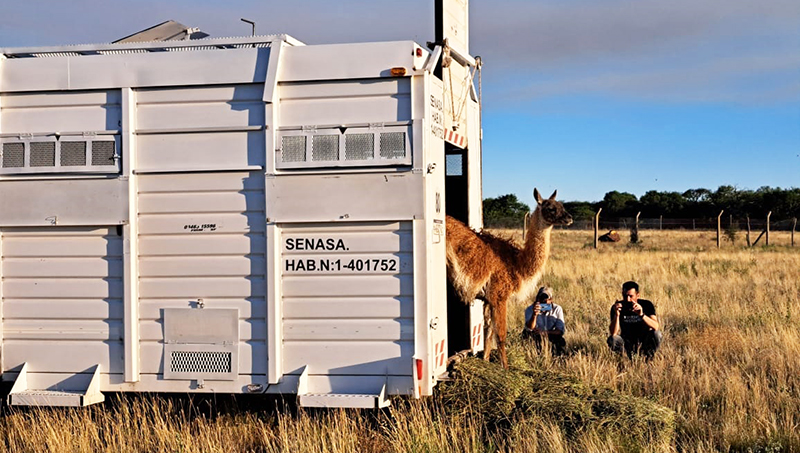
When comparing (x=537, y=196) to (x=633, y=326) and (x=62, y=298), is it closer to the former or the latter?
(x=633, y=326)

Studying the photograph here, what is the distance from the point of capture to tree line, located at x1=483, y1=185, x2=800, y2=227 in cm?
6488

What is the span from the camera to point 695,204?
71812 mm

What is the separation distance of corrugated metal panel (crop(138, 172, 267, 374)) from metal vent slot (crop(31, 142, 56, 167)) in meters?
0.76

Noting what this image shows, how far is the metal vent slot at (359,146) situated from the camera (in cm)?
644

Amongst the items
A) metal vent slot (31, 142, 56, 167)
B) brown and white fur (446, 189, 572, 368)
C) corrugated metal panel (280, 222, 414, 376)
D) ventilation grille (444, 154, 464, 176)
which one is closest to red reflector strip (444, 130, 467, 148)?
ventilation grille (444, 154, 464, 176)

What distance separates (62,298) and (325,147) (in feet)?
7.91

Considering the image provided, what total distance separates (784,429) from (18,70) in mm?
6609

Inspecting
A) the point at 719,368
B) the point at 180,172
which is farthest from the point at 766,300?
the point at 180,172

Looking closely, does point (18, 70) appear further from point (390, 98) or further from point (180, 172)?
point (390, 98)

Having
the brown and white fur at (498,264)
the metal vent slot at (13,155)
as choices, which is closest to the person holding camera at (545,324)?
the brown and white fur at (498,264)

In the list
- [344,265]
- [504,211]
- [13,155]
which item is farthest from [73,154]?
[504,211]

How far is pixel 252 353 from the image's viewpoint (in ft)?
21.7

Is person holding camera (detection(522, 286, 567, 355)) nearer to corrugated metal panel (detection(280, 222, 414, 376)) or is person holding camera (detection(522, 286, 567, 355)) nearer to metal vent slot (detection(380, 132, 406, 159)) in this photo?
corrugated metal panel (detection(280, 222, 414, 376))

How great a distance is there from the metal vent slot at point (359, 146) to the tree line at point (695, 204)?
4960 cm
